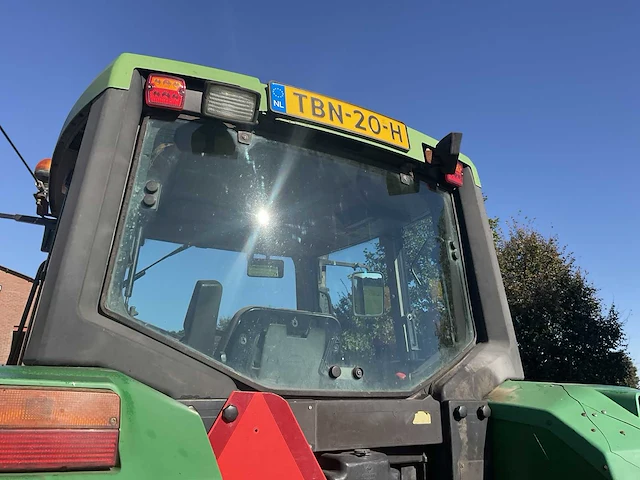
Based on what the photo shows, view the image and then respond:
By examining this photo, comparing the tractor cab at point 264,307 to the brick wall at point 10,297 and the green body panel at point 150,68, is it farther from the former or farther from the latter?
the brick wall at point 10,297

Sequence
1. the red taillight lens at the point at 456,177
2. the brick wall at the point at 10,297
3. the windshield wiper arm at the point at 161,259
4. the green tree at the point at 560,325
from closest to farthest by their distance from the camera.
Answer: the windshield wiper arm at the point at 161,259
the red taillight lens at the point at 456,177
the green tree at the point at 560,325
the brick wall at the point at 10,297

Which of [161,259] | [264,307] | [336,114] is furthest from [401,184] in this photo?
[161,259]

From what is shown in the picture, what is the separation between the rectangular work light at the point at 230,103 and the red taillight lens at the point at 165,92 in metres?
0.08

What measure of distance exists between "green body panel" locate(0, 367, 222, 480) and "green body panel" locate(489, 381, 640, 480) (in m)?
1.23

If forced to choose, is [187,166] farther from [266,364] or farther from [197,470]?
[197,470]

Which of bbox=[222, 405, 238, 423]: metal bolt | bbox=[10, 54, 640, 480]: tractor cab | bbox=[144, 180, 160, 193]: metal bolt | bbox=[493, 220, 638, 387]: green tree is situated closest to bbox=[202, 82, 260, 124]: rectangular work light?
bbox=[10, 54, 640, 480]: tractor cab

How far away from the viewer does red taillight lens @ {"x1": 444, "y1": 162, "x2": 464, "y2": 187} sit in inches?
93.8

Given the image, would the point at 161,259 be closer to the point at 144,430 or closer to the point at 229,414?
the point at 229,414

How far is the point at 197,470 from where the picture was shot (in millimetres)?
1116

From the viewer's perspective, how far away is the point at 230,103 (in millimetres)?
1792

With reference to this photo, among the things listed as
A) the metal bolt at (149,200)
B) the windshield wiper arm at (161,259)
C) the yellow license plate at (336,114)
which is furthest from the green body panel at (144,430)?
the yellow license plate at (336,114)

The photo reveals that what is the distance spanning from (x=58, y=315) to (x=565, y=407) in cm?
171

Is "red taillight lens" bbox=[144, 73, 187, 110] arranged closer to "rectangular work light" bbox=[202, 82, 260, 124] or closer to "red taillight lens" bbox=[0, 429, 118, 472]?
"rectangular work light" bbox=[202, 82, 260, 124]

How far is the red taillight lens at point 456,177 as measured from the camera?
2383mm
